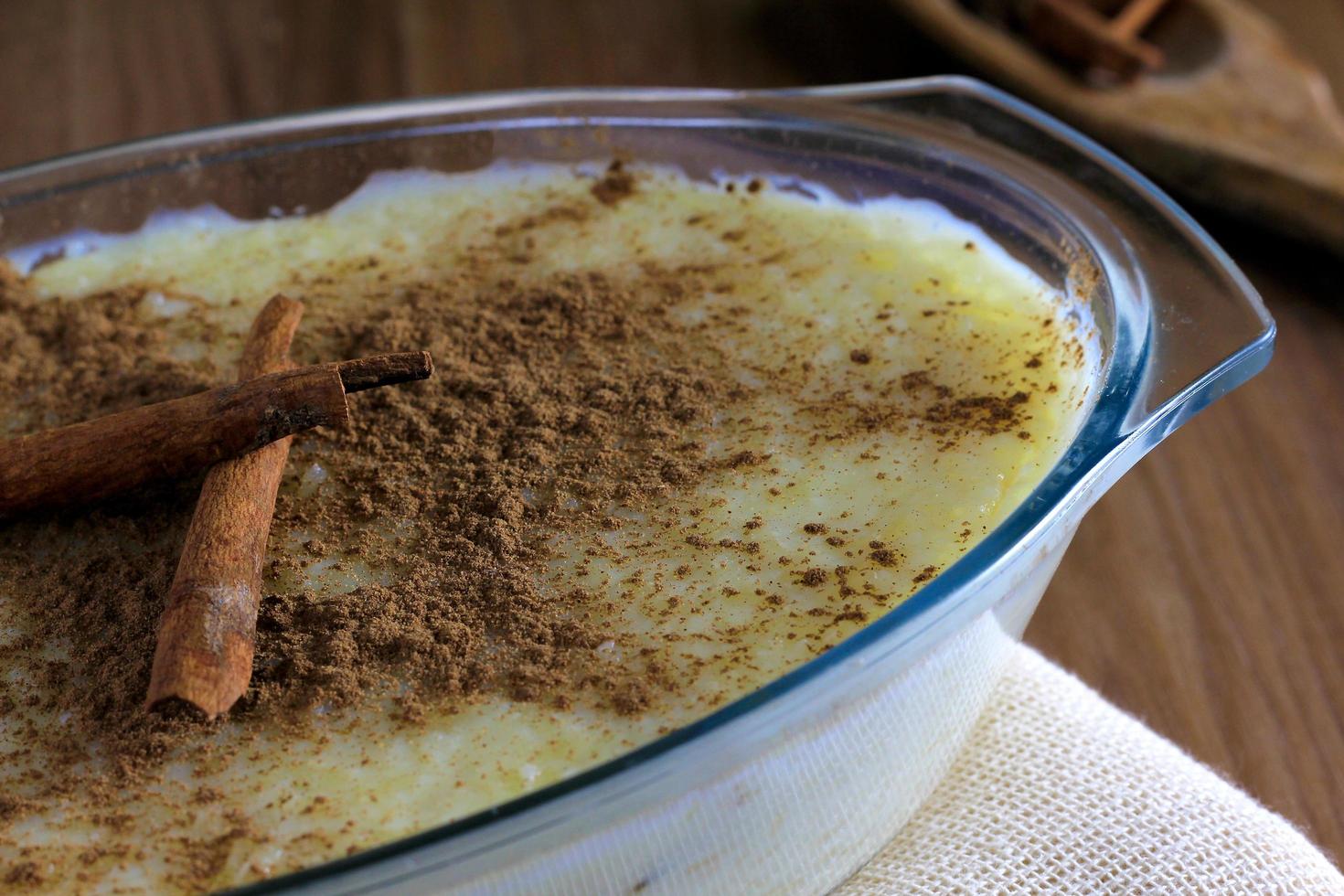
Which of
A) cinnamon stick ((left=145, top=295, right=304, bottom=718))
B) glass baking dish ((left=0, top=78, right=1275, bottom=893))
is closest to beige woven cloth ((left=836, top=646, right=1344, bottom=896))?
glass baking dish ((left=0, top=78, right=1275, bottom=893))

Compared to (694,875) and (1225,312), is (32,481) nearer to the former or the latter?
(694,875)

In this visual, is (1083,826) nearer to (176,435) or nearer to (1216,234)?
(176,435)

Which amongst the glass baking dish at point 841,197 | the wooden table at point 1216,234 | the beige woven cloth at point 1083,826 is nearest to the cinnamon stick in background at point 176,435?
the glass baking dish at point 841,197

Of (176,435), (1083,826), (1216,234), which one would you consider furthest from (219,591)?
(1216,234)

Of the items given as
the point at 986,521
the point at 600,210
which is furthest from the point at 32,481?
the point at 986,521

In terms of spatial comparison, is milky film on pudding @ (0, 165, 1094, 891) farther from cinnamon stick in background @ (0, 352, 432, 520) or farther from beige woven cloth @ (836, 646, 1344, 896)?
beige woven cloth @ (836, 646, 1344, 896)

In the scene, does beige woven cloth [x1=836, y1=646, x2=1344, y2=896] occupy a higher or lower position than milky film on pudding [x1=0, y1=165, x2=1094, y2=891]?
lower
